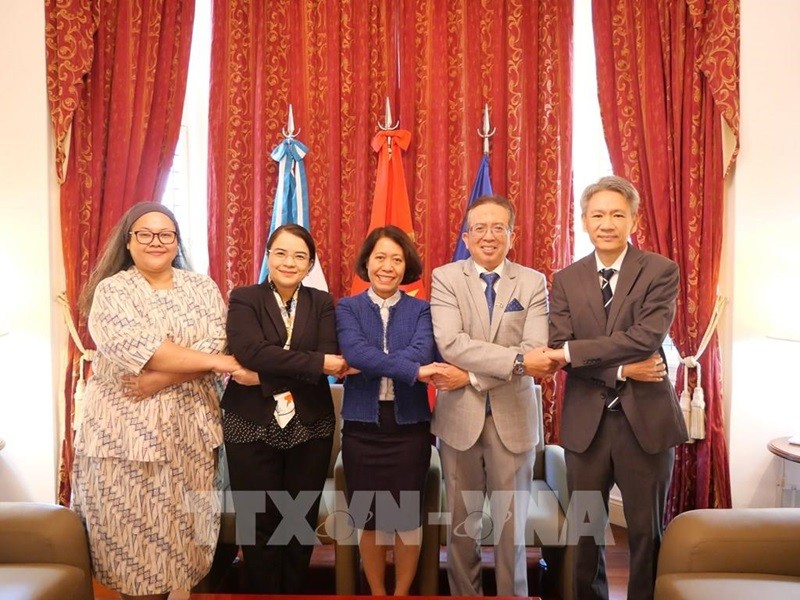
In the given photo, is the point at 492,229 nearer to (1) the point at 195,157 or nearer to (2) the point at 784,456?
(2) the point at 784,456

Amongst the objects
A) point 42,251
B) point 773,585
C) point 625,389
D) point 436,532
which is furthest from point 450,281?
point 42,251

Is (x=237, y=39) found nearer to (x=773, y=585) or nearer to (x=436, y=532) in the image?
(x=436, y=532)

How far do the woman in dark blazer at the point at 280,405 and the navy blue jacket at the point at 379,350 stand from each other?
7cm

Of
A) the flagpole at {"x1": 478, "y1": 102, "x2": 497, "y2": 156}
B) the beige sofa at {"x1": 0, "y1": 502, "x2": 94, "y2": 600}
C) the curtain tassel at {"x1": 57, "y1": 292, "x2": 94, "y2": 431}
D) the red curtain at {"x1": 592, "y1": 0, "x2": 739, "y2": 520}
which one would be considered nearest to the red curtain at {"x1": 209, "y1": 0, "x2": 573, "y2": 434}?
the flagpole at {"x1": 478, "y1": 102, "x2": 497, "y2": 156}

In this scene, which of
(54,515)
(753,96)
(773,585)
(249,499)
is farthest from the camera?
(753,96)

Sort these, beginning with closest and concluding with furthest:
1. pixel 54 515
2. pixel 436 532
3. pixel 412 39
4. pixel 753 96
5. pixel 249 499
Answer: pixel 54 515
pixel 249 499
pixel 436 532
pixel 753 96
pixel 412 39

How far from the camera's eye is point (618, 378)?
2252mm

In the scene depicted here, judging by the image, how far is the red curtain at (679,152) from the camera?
321cm

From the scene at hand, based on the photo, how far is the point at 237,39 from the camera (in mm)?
3434

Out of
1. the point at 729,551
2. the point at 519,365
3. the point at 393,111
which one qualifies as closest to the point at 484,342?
the point at 519,365

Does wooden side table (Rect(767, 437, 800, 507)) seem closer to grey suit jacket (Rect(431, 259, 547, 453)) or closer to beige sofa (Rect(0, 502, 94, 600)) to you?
grey suit jacket (Rect(431, 259, 547, 453))

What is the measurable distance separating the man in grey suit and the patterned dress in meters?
0.84

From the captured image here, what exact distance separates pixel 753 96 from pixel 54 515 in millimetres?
3453

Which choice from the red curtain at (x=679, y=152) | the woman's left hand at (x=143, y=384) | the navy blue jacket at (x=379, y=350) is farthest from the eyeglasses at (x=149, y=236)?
the red curtain at (x=679, y=152)
